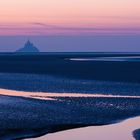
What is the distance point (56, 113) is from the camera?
67.3 feet

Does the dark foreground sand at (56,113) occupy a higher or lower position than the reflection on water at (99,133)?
higher

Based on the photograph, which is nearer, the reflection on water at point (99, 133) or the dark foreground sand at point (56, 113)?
the reflection on water at point (99, 133)

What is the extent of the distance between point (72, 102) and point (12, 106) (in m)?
3.22

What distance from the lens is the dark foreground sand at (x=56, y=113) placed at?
17.3 m

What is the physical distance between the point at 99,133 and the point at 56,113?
425 cm

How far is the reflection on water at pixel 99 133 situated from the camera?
15.8 m

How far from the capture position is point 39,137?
1611 centimetres

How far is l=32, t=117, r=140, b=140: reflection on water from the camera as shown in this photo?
15789 millimetres

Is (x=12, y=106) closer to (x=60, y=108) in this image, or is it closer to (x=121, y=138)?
(x=60, y=108)

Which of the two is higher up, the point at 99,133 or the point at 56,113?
the point at 56,113

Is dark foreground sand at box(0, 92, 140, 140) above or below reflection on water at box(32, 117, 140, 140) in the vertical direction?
above

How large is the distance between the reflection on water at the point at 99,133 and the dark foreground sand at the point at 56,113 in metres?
0.60

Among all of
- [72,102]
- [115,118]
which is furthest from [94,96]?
[115,118]

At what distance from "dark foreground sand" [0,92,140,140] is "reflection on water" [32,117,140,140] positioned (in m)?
0.60
